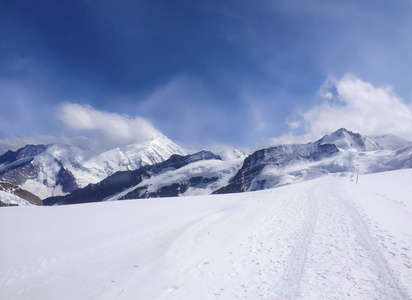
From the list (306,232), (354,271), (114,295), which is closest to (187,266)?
(114,295)

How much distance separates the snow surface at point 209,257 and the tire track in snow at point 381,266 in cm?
2

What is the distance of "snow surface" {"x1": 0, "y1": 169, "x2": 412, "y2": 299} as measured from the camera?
559 cm

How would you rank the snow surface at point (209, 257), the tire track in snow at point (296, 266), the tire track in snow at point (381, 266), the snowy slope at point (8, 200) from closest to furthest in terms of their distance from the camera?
1. the tire track in snow at point (381, 266)
2. the tire track in snow at point (296, 266)
3. the snow surface at point (209, 257)
4. the snowy slope at point (8, 200)

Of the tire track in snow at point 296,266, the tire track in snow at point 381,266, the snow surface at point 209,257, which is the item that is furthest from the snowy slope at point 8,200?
the tire track in snow at point 381,266

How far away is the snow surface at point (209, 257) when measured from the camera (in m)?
5.59

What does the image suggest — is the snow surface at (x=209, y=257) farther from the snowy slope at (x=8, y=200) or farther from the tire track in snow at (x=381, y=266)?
the snowy slope at (x=8, y=200)

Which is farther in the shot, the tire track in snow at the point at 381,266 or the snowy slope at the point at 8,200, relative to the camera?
the snowy slope at the point at 8,200

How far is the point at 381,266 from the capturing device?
6.42m

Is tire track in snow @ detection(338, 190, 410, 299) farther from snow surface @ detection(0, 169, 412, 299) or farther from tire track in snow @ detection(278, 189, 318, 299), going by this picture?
tire track in snow @ detection(278, 189, 318, 299)

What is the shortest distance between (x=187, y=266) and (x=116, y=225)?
617 cm

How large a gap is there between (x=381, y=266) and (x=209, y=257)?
527cm

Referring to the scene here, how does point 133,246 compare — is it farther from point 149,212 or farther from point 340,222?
point 340,222

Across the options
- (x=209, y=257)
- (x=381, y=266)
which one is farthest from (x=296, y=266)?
(x=209, y=257)

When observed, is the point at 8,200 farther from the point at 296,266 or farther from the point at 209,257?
the point at 296,266
